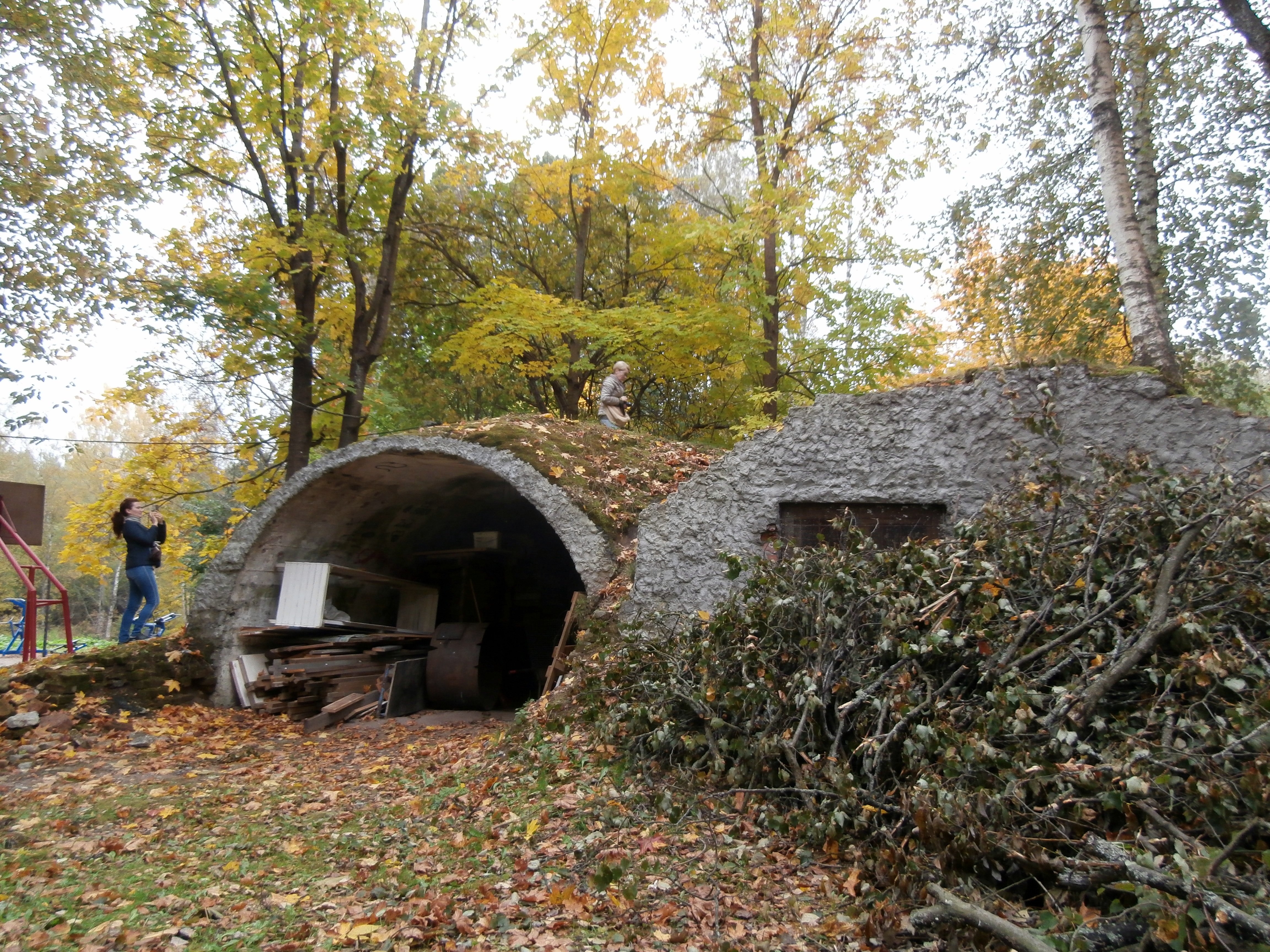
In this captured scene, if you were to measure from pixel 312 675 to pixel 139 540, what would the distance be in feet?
7.71

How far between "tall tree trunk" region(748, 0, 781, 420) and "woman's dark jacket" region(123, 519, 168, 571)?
26.5 feet

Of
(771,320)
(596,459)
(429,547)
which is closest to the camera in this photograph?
(596,459)

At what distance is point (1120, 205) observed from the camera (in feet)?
23.9

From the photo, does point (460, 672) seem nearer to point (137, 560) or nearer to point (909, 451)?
point (137, 560)

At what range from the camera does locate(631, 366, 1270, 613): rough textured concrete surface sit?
5340 millimetres

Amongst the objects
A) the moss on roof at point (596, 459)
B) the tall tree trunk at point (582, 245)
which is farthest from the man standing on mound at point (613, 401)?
the tall tree trunk at point (582, 245)

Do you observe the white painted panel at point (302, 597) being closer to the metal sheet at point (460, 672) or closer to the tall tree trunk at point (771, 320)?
the metal sheet at point (460, 672)

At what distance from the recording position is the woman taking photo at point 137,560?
349 inches

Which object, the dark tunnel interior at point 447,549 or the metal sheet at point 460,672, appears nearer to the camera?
the dark tunnel interior at point 447,549

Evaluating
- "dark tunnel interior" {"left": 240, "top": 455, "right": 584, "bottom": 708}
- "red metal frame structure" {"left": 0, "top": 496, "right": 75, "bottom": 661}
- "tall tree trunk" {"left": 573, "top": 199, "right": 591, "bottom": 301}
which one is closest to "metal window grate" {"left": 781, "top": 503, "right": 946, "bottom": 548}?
"dark tunnel interior" {"left": 240, "top": 455, "right": 584, "bottom": 708}

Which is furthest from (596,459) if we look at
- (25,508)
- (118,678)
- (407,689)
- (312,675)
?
(25,508)

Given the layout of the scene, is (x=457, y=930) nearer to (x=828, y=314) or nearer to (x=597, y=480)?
(x=597, y=480)

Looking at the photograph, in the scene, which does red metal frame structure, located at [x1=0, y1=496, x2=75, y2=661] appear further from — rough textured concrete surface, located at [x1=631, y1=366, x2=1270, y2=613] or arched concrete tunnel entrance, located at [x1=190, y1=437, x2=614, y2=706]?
rough textured concrete surface, located at [x1=631, y1=366, x2=1270, y2=613]

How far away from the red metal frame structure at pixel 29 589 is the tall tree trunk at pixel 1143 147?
10.8 m
